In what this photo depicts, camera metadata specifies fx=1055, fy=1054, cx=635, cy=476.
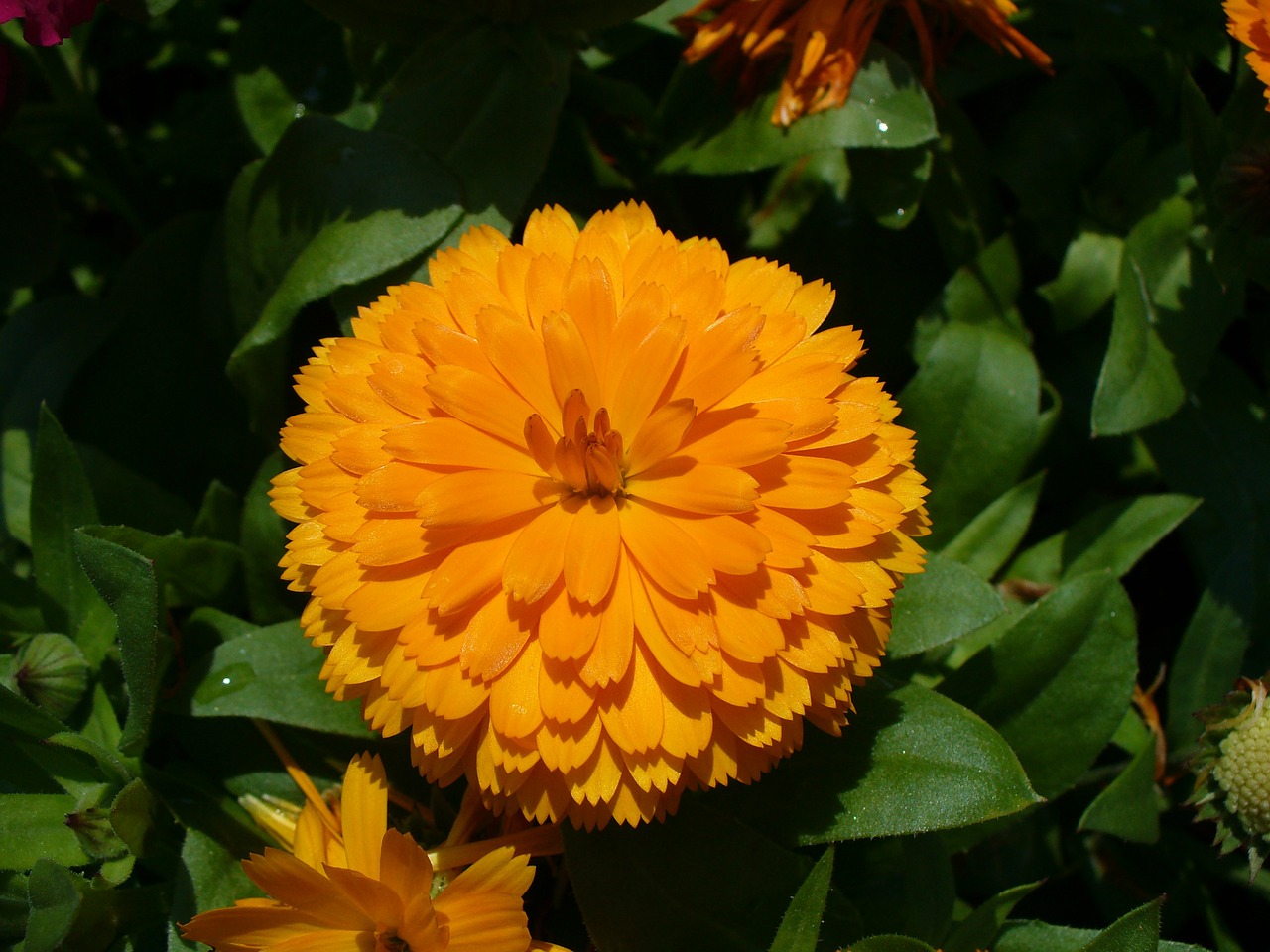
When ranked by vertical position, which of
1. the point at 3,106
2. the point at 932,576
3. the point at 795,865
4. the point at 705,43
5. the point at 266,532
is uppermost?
the point at 705,43

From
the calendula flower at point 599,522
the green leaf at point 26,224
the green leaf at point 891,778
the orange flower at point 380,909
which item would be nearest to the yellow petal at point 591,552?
the calendula flower at point 599,522

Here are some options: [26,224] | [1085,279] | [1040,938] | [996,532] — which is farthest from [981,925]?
[26,224]

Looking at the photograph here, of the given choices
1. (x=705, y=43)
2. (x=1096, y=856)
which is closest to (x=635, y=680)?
(x=705, y=43)

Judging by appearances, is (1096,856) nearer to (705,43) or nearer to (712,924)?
(712,924)

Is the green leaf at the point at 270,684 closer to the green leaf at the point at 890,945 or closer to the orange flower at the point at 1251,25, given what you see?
the green leaf at the point at 890,945

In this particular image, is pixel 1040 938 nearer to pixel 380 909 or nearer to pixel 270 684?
pixel 380 909
